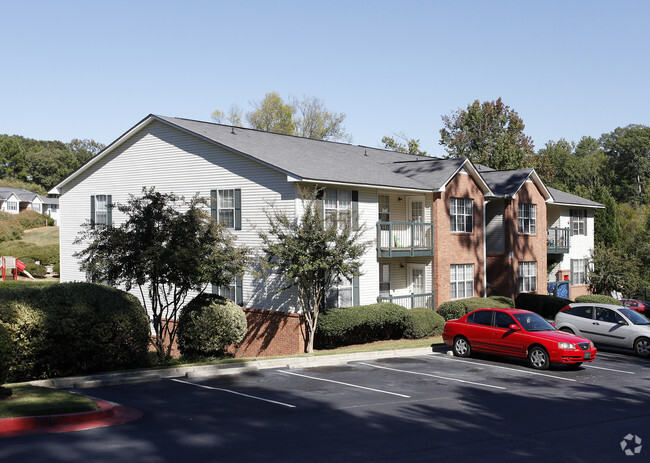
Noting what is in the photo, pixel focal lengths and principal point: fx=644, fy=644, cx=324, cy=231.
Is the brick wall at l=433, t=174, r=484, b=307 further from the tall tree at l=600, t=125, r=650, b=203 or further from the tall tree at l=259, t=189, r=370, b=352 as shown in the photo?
the tall tree at l=600, t=125, r=650, b=203

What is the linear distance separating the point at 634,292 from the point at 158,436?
4073 cm

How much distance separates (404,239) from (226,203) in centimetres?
814

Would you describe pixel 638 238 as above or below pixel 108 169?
below

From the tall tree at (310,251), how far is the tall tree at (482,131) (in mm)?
43051

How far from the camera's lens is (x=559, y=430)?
11141mm

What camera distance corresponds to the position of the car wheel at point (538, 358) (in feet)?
60.2

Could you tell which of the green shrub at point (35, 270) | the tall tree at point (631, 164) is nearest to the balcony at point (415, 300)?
the green shrub at point (35, 270)

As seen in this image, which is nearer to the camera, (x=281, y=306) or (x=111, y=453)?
(x=111, y=453)

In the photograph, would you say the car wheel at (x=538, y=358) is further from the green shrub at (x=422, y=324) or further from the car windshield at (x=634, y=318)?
the green shrub at (x=422, y=324)

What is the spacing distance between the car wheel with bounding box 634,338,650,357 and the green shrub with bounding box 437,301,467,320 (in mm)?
7992

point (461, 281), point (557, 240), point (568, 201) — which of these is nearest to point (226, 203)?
point (461, 281)

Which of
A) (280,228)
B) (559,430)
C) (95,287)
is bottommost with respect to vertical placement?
(559,430)

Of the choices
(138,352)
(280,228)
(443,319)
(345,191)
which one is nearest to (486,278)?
(443,319)

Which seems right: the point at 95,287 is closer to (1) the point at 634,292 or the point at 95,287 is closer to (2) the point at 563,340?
(2) the point at 563,340
